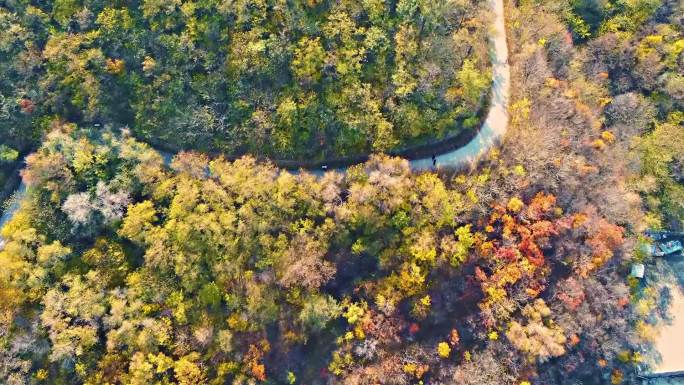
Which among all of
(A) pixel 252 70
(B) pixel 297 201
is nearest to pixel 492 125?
(B) pixel 297 201

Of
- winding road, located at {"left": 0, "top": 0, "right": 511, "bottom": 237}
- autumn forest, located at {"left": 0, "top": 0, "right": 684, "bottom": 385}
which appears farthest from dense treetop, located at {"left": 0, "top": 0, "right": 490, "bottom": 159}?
winding road, located at {"left": 0, "top": 0, "right": 511, "bottom": 237}

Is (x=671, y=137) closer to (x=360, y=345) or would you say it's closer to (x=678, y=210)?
(x=678, y=210)

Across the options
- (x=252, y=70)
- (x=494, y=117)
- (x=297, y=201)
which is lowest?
(x=297, y=201)

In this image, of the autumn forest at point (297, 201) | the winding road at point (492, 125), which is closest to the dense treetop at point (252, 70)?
the autumn forest at point (297, 201)

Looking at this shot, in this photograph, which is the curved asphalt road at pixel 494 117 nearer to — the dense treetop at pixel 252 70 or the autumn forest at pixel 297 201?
the autumn forest at pixel 297 201

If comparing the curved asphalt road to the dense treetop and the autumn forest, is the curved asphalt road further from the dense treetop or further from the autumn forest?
the dense treetop

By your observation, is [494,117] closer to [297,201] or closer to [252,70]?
[297,201]
